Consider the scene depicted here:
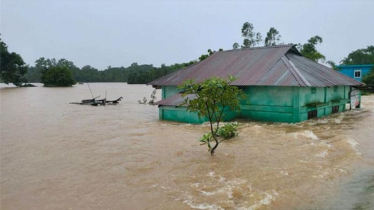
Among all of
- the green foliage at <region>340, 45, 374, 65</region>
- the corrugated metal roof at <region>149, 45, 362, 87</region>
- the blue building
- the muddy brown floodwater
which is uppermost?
the green foliage at <region>340, 45, 374, 65</region>

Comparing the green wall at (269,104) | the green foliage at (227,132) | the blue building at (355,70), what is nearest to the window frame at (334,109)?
the green wall at (269,104)

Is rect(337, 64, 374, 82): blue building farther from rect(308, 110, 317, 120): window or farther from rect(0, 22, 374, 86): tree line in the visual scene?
rect(308, 110, 317, 120): window

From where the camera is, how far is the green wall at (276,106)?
14.0 m

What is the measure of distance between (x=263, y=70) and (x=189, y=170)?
33.3 feet

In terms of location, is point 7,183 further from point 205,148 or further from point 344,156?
point 344,156

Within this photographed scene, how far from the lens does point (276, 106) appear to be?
14.5 m

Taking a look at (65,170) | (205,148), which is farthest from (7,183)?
(205,148)

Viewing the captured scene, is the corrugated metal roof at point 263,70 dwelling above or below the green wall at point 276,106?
above

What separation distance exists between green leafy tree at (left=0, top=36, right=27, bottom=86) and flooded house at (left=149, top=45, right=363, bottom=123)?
54137 millimetres

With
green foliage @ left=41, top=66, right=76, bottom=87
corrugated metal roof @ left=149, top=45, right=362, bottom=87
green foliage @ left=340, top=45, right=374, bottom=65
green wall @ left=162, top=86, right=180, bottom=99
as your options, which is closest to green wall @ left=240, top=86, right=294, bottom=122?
corrugated metal roof @ left=149, top=45, right=362, bottom=87

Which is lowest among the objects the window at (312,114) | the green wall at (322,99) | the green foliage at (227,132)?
the green foliage at (227,132)

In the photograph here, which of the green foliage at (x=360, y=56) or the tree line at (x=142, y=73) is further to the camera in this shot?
the green foliage at (x=360, y=56)

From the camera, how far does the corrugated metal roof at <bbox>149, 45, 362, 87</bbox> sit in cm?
1444

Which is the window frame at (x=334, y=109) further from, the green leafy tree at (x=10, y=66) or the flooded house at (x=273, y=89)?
the green leafy tree at (x=10, y=66)
